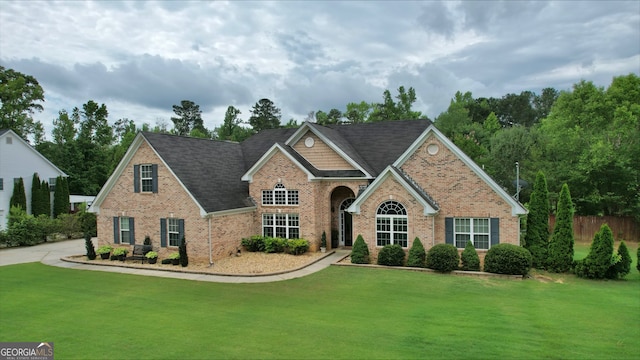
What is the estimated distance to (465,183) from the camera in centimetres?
1989

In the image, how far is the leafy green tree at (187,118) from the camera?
277 ft

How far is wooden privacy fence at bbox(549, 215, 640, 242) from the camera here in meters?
29.5

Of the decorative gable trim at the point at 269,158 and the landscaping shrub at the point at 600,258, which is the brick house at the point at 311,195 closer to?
the decorative gable trim at the point at 269,158

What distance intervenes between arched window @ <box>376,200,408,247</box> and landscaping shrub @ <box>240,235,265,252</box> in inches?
258

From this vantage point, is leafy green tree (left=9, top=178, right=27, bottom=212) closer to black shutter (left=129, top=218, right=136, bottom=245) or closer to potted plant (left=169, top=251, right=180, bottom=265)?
black shutter (left=129, top=218, right=136, bottom=245)

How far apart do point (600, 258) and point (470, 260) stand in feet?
16.3

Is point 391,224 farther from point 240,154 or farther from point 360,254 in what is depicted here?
point 240,154

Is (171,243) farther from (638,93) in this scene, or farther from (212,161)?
(638,93)

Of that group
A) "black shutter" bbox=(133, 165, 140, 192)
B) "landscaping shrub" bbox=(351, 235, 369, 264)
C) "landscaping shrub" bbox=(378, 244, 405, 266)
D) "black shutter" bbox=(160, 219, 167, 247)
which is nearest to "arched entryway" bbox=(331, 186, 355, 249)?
"landscaping shrub" bbox=(351, 235, 369, 264)

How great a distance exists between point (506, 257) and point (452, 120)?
53.9m

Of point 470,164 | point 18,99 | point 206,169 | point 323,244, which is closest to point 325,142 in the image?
point 323,244

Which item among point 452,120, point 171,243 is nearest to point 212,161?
point 171,243

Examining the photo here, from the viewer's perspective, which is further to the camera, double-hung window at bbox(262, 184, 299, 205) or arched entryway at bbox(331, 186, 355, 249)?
arched entryway at bbox(331, 186, 355, 249)

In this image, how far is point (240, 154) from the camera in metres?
28.7
